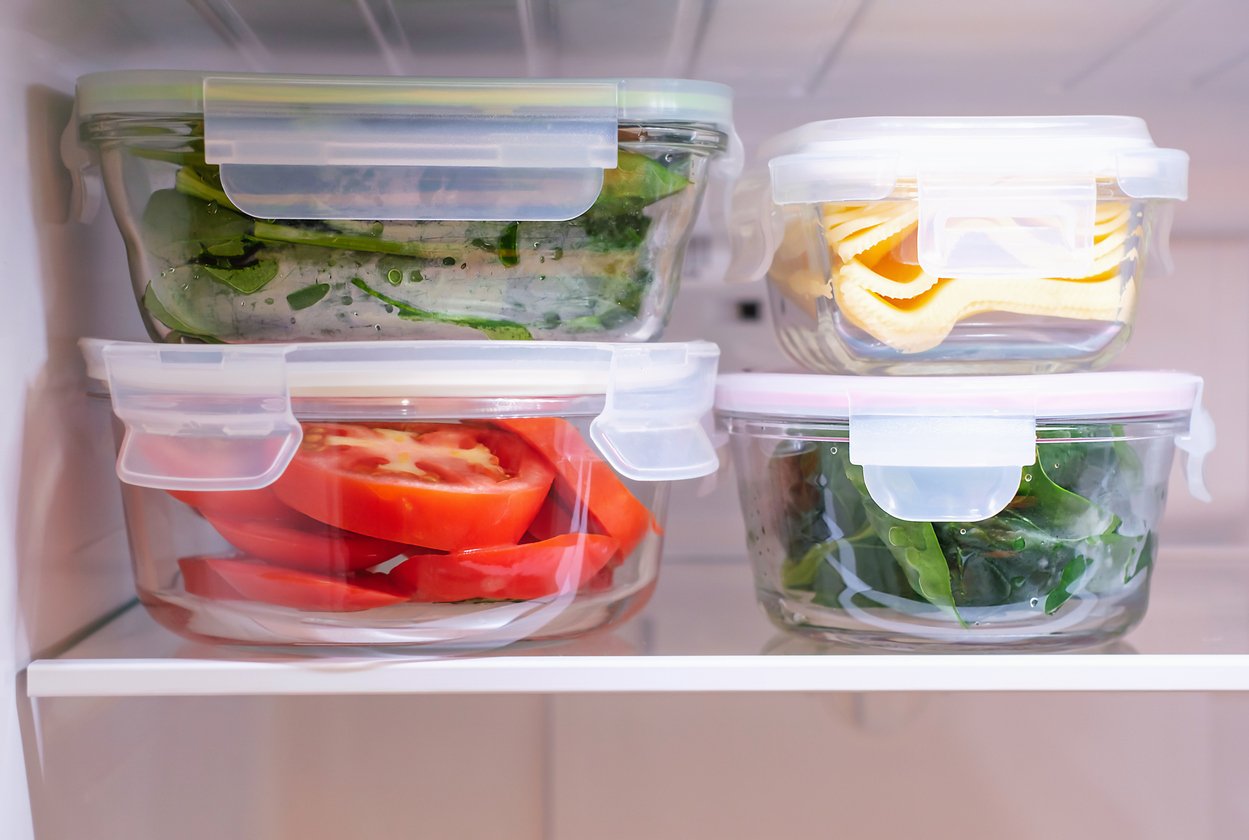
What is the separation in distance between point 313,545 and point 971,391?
0.38m

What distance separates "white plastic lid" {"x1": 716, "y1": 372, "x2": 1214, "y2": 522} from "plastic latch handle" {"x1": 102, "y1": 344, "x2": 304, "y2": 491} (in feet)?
1.04

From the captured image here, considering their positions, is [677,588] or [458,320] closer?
[458,320]

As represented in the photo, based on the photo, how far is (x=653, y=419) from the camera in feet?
1.99

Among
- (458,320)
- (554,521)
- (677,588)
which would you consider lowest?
(677,588)

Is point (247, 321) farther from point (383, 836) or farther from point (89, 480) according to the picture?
point (383, 836)

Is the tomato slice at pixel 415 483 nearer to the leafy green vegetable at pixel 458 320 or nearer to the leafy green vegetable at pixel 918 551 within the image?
the leafy green vegetable at pixel 458 320

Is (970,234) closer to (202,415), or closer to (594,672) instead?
(594,672)

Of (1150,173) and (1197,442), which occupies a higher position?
(1150,173)

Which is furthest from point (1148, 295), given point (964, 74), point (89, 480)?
point (89, 480)

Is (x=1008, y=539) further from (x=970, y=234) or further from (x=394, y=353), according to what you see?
(x=394, y=353)

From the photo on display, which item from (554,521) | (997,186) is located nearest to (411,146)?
(554,521)

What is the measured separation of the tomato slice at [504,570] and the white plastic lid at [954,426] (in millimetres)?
167

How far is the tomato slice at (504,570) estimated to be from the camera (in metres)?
0.57

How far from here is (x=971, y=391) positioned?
0.59m
